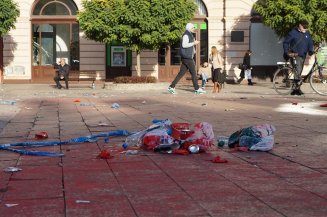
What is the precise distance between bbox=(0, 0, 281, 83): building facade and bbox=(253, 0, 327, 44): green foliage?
4.69m

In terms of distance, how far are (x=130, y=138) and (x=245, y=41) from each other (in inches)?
998

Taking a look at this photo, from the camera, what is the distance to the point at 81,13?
25.0 m

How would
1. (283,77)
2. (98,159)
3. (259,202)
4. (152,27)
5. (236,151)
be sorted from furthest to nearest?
(152,27) < (283,77) < (236,151) < (98,159) < (259,202)

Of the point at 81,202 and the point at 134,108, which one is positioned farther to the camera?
the point at 134,108

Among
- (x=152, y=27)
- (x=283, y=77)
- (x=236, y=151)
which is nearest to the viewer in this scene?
(x=236, y=151)

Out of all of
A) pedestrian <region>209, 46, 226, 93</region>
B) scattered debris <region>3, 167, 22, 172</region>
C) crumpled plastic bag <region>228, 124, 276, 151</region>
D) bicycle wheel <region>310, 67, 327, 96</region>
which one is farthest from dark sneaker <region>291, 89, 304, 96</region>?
scattered debris <region>3, 167, 22, 172</region>

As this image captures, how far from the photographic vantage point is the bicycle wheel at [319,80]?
49.4ft

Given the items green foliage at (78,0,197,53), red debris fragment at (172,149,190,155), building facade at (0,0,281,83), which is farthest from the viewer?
building facade at (0,0,281,83)

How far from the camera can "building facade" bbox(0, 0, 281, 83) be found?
101ft

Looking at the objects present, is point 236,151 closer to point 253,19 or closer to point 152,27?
point 152,27

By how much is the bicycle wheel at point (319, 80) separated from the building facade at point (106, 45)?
15.9 metres

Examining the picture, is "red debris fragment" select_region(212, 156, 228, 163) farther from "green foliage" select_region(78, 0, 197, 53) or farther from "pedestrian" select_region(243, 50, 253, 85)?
"pedestrian" select_region(243, 50, 253, 85)

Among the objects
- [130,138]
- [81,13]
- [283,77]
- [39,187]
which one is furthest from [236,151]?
[81,13]

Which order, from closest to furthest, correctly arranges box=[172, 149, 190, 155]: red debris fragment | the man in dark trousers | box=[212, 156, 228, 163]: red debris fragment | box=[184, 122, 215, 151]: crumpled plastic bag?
box=[212, 156, 228, 163]: red debris fragment
box=[172, 149, 190, 155]: red debris fragment
box=[184, 122, 215, 151]: crumpled plastic bag
the man in dark trousers
